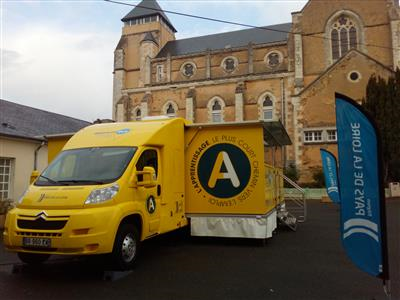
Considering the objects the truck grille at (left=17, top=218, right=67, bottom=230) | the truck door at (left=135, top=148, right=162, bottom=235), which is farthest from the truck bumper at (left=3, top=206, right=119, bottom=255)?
the truck door at (left=135, top=148, right=162, bottom=235)

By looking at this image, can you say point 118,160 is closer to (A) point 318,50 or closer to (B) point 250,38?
(A) point 318,50

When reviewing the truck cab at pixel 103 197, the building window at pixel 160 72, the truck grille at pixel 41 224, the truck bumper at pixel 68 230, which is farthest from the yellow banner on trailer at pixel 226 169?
the building window at pixel 160 72

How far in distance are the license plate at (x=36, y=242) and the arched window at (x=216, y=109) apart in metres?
34.8

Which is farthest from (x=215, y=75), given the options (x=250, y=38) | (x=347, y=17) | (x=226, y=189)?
(x=226, y=189)

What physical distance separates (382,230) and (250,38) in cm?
4573

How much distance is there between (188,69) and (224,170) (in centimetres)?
3915

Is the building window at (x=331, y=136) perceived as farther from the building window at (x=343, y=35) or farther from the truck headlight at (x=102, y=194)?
the truck headlight at (x=102, y=194)

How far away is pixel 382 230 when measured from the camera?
407 cm

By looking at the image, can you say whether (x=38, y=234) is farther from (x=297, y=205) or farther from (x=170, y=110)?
(x=170, y=110)

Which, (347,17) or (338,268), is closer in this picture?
(338,268)

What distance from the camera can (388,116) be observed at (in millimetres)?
22641

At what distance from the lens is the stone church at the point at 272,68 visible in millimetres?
29422

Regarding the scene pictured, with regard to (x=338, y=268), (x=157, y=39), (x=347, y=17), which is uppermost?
(x=157, y=39)

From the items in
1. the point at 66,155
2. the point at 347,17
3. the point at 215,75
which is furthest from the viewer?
the point at 215,75
